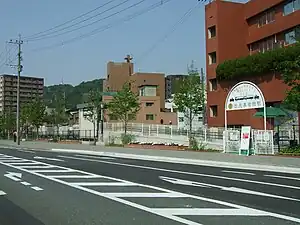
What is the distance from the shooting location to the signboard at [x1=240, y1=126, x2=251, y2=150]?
26.5 meters

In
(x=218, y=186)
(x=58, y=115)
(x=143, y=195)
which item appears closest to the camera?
(x=143, y=195)

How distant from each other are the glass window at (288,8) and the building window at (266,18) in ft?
6.37

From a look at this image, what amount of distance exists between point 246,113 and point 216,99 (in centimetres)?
507

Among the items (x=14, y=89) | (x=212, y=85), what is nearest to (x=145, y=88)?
(x=212, y=85)

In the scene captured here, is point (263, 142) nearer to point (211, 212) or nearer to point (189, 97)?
point (189, 97)

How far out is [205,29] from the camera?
165 ft

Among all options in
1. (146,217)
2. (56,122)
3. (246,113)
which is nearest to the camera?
(146,217)

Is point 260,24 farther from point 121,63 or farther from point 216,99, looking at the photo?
point 121,63

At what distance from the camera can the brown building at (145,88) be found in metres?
69.4

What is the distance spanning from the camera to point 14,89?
87.4m

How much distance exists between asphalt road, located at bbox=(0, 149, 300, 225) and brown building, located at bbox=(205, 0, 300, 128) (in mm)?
29402

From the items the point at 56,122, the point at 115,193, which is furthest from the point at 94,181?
the point at 56,122

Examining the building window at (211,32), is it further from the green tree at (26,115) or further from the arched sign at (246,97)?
the green tree at (26,115)

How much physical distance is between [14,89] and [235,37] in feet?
174
